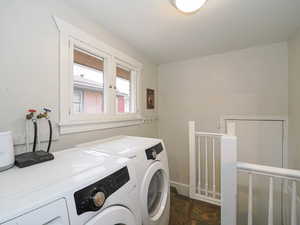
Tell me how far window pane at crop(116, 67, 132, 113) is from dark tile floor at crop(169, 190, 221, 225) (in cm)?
154

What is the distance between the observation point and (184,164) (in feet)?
8.30

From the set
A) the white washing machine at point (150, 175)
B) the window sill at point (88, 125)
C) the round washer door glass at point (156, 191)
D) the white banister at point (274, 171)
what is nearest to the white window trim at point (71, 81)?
the window sill at point (88, 125)

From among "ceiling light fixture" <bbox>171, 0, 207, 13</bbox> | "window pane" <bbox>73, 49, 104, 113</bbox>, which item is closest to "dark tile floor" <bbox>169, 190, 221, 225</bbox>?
"window pane" <bbox>73, 49, 104, 113</bbox>

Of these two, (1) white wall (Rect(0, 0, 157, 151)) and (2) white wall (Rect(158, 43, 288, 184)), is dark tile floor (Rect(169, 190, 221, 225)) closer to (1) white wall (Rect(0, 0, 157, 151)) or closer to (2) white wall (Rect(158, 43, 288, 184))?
(2) white wall (Rect(158, 43, 288, 184))

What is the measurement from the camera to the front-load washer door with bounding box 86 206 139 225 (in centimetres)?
52

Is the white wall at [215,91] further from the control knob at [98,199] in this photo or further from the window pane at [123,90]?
the control knob at [98,199]

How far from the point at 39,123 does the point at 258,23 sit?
2.38 meters

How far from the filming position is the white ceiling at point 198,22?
123 cm

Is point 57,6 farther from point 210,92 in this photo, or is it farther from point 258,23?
point 210,92

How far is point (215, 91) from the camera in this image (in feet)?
7.66

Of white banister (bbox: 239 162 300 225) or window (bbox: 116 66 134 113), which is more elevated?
window (bbox: 116 66 134 113)

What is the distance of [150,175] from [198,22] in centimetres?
162

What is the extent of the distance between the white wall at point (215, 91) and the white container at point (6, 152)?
2.29m

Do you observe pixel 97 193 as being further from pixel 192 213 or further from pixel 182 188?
pixel 182 188
